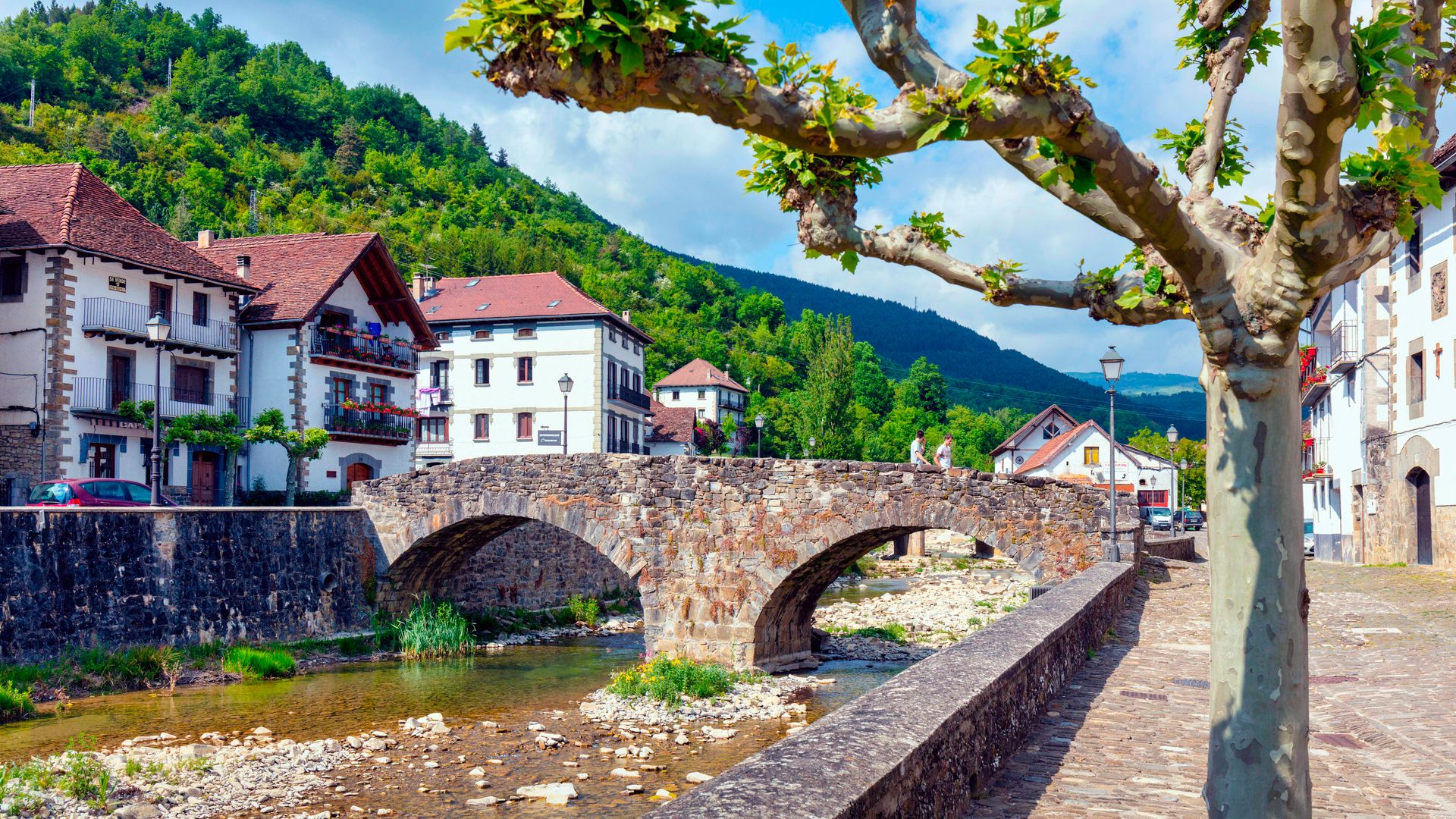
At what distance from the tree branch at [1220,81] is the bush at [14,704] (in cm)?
1578

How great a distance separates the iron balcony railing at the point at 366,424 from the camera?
107 ft

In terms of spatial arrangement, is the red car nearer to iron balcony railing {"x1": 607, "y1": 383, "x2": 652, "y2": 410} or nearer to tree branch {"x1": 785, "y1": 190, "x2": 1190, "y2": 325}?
tree branch {"x1": 785, "y1": 190, "x2": 1190, "y2": 325}

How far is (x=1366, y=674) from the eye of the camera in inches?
399

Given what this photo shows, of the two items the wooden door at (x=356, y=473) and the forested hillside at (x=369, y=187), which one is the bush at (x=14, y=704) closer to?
the wooden door at (x=356, y=473)

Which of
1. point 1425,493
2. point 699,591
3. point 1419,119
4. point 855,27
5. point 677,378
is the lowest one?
point 699,591

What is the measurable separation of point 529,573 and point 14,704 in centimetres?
1368

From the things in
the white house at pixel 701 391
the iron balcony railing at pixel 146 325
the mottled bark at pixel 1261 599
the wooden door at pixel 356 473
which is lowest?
the mottled bark at pixel 1261 599

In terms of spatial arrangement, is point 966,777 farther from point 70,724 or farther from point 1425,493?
point 1425,493

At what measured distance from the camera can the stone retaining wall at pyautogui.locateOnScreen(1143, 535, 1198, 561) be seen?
76.4 feet

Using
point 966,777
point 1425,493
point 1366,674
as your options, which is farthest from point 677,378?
point 966,777

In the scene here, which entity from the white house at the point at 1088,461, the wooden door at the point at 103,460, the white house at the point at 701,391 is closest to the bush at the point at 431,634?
the wooden door at the point at 103,460

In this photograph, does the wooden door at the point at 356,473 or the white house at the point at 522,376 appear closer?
the wooden door at the point at 356,473

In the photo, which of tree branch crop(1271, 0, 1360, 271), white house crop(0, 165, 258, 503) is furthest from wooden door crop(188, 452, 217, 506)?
tree branch crop(1271, 0, 1360, 271)

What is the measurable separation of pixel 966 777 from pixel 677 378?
219 feet
